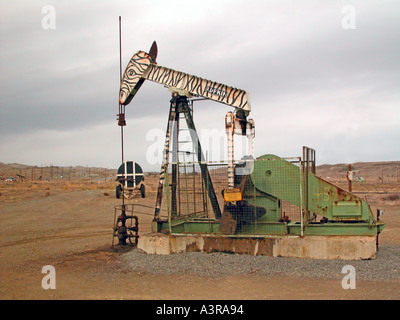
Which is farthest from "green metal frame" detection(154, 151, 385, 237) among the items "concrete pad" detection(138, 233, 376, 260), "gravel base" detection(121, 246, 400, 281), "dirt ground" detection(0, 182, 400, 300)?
"dirt ground" detection(0, 182, 400, 300)

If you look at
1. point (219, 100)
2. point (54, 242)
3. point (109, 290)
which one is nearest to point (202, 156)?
point (219, 100)

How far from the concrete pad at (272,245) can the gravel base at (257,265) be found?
15cm

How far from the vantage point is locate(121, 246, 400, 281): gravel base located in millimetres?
7082

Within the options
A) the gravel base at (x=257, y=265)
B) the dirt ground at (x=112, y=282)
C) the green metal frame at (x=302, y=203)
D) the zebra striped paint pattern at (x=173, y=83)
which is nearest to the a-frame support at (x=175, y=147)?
the zebra striped paint pattern at (x=173, y=83)

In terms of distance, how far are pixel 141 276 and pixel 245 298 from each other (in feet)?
7.55

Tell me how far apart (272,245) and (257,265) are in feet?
2.16

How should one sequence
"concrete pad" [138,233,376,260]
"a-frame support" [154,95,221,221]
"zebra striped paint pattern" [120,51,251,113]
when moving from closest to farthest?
"concrete pad" [138,233,376,260] < "zebra striped paint pattern" [120,51,251,113] < "a-frame support" [154,95,221,221]

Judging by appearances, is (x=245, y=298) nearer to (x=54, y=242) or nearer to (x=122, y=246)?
(x=122, y=246)

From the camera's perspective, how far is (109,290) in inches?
258

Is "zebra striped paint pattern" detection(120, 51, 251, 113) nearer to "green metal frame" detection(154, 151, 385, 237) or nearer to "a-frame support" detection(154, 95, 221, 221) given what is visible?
"a-frame support" detection(154, 95, 221, 221)

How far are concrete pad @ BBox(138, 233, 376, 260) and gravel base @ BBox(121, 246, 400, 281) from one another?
145 millimetres

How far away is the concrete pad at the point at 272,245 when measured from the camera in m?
7.68

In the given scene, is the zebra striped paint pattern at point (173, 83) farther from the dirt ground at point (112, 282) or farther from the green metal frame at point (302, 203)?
the dirt ground at point (112, 282)

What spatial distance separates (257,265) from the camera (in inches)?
302
